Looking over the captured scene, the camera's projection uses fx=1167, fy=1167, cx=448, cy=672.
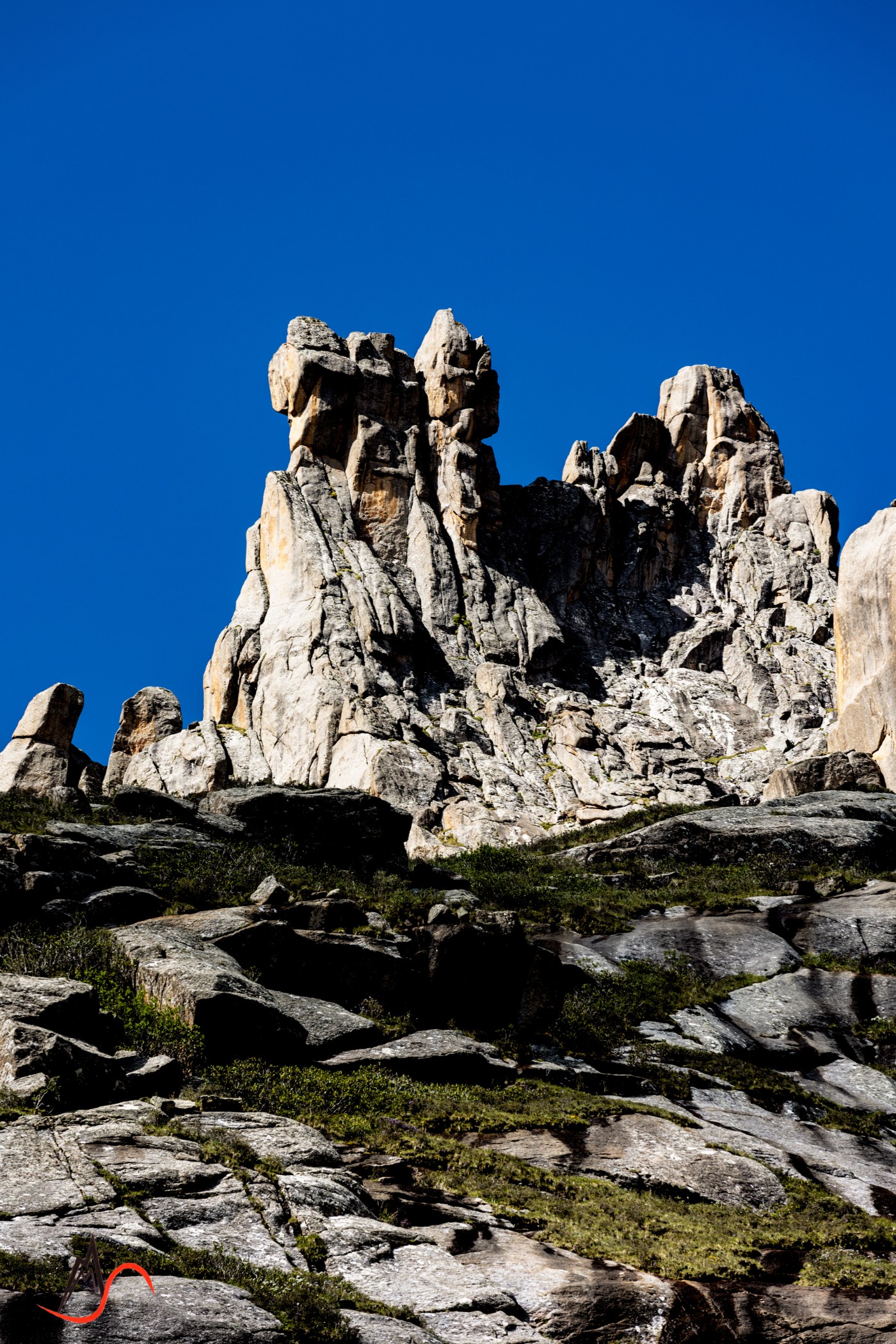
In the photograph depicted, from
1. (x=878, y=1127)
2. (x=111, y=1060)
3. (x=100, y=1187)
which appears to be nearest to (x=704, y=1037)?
(x=878, y=1127)

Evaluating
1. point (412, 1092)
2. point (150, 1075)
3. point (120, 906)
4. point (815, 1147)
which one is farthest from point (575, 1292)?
point (120, 906)

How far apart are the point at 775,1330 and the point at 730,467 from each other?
9285cm

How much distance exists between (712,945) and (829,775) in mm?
20251

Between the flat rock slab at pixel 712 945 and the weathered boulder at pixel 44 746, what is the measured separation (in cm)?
1782

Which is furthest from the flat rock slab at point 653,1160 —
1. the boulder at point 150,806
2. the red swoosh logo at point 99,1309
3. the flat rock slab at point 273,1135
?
the boulder at point 150,806

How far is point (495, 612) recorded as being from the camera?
254ft

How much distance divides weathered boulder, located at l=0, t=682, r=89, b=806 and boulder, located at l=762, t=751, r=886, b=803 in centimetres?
2673

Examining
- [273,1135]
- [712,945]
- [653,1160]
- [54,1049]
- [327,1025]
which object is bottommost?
[653,1160]

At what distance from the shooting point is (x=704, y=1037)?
23.7m

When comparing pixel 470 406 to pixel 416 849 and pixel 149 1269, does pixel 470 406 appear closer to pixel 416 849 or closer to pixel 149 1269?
pixel 416 849

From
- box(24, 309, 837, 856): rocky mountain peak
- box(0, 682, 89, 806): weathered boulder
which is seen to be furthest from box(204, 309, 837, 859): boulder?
box(0, 682, 89, 806): weathered boulder

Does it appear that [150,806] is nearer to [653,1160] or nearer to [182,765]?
[653,1160]

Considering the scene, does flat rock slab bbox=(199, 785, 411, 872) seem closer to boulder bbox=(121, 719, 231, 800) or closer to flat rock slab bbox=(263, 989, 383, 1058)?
flat rock slab bbox=(263, 989, 383, 1058)

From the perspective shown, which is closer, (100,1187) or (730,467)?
(100,1187)
